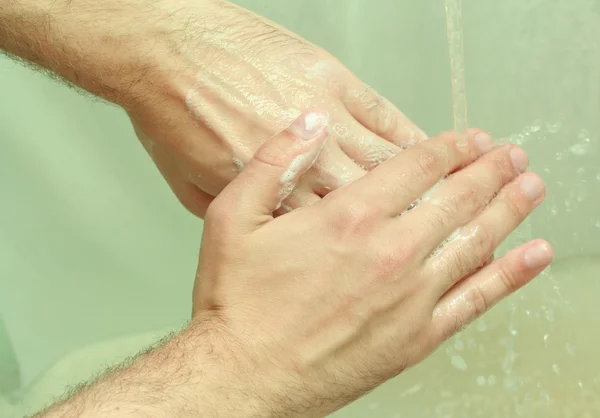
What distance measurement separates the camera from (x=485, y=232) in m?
0.66

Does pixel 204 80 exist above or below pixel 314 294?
above

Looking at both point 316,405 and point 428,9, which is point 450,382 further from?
point 428,9

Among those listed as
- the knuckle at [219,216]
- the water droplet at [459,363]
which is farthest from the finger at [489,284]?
the water droplet at [459,363]

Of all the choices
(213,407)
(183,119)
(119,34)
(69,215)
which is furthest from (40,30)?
A: (213,407)

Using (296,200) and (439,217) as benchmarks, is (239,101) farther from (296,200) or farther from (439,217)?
(439,217)

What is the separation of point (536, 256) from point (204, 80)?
0.39 m

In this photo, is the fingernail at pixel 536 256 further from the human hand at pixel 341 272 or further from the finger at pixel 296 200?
the finger at pixel 296 200

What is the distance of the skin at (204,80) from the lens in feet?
2.44

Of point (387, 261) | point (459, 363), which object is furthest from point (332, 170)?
point (459, 363)

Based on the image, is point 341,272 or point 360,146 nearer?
point 341,272

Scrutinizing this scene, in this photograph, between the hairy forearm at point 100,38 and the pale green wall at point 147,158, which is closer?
the hairy forearm at point 100,38

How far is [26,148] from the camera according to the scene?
1.01m

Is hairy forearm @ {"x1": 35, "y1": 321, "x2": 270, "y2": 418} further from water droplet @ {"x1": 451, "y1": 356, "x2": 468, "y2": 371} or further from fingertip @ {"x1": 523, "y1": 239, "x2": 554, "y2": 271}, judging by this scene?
water droplet @ {"x1": 451, "y1": 356, "x2": 468, "y2": 371}

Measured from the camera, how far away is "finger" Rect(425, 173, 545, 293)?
632 millimetres
